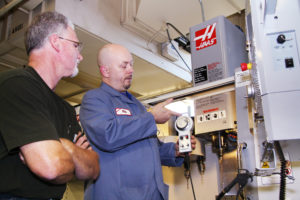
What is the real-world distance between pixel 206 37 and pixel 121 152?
3.85ft

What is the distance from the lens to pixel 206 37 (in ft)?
7.31

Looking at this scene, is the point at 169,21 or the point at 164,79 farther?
the point at 164,79

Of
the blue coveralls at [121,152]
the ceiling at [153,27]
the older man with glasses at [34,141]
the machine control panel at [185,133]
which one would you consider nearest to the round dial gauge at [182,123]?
the machine control panel at [185,133]

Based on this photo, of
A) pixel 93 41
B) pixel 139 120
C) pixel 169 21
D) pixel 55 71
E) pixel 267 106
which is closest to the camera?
pixel 267 106

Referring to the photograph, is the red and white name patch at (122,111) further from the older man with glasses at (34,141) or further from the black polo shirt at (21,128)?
the black polo shirt at (21,128)

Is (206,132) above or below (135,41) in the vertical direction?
below

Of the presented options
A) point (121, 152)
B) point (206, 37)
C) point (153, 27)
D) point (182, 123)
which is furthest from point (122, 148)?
point (153, 27)

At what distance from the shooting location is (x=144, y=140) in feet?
5.29

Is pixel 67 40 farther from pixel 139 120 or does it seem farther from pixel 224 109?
pixel 224 109

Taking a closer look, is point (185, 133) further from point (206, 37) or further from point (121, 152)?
point (206, 37)

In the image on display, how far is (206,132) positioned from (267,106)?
81cm

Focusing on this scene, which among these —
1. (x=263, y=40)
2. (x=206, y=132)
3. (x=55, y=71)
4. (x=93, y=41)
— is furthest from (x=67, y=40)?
(x=93, y=41)

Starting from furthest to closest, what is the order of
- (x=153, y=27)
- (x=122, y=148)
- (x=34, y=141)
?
(x=153, y=27)
(x=122, y=148)
(x=34, y=141)

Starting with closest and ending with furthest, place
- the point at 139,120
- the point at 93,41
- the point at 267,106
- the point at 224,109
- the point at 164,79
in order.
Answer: the point at 267,106 < the point at 139,120 < the point at 224,109 < the point at 93,41 < the point at 164,79
